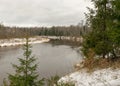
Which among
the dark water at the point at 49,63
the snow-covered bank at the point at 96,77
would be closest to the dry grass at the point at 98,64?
the snow-covered bank at the point at 96,77

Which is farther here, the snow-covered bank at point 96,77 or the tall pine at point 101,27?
the tall pine at point 101,27

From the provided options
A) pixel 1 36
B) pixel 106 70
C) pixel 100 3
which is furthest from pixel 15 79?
pixel 1 36

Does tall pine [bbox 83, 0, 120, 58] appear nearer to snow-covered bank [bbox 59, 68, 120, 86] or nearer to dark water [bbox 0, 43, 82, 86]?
snow-covered bank [bbox 59, 68, 120, 86]

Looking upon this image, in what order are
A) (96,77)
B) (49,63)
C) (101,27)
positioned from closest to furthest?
(96,77)
(101,27)
(49,63)

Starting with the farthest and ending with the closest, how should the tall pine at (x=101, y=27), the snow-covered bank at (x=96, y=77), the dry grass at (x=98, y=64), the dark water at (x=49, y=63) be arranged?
the dark water at (x=49, y=63)
the tall pine at (x=101, y=27)
the dry grass at (x=98, y=64)
the snow-covered bank at (x=96, y=77)

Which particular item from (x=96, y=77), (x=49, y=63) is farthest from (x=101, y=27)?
(x=49, y=63)

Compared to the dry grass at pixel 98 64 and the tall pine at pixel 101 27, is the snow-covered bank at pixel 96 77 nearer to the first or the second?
the dry grass at pixel 98 64

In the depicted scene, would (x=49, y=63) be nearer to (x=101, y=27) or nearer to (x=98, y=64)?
(x=101, y=27)

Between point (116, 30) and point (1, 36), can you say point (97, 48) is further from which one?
point (1, 36)

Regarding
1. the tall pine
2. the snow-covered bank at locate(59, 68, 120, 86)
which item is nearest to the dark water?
the tall pine

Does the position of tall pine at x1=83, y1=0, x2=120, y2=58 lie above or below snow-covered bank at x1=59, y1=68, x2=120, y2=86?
above

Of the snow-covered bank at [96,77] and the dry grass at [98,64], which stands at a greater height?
the dry grass at [98,64]

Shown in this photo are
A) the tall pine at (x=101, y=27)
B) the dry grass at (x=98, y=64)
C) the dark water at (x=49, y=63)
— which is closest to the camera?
the dry grass at (x=98, y=64)

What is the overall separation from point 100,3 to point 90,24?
1918mm
